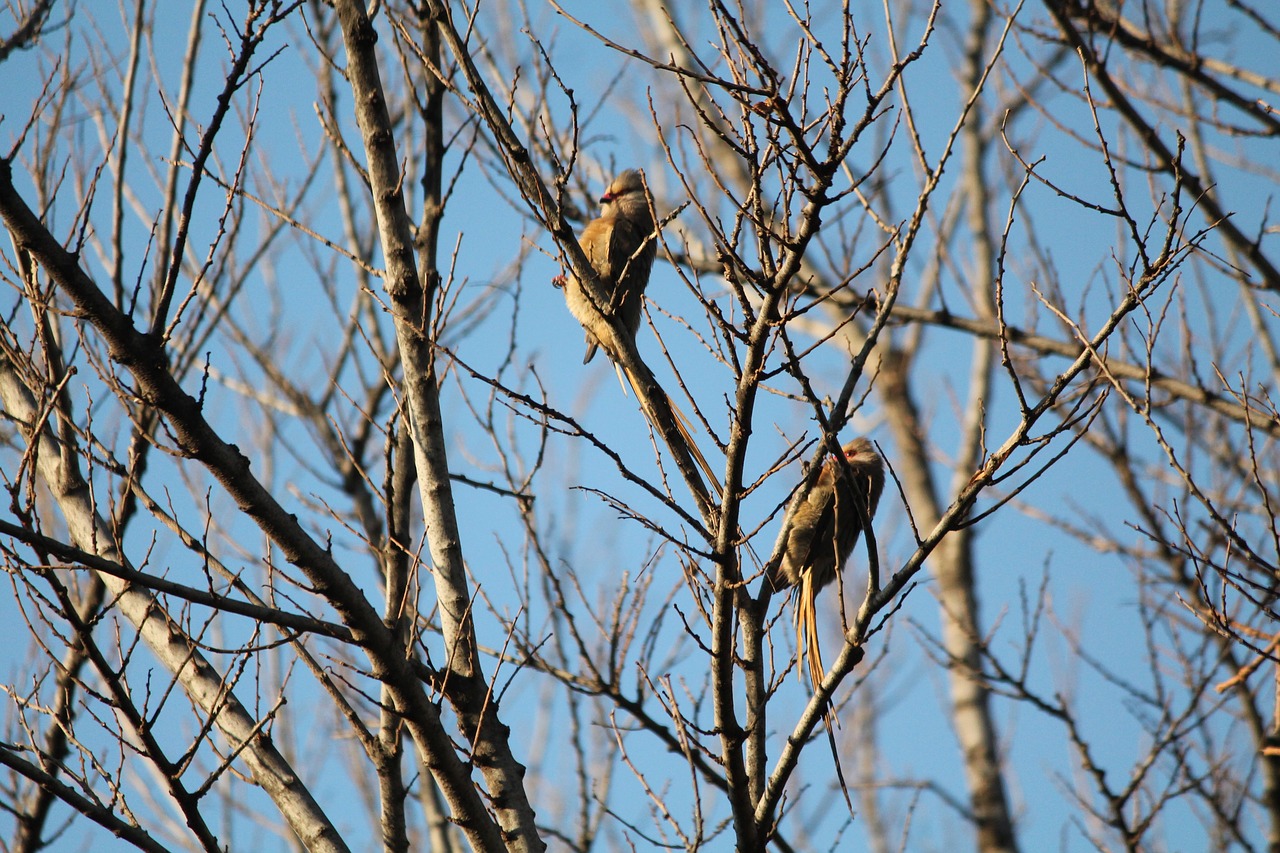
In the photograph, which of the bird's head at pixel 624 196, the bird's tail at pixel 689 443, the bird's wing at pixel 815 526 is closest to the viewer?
the bird's tail at pixel 689 443

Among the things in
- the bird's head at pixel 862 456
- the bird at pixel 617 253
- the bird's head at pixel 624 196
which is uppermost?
the bird's head at pixel 624 196

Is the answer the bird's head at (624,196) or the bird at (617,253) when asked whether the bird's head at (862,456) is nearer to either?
→ the bird at (617,253)

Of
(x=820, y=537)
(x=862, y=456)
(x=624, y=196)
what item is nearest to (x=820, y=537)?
(x=820, y=537)

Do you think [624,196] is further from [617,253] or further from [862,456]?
[862,456]

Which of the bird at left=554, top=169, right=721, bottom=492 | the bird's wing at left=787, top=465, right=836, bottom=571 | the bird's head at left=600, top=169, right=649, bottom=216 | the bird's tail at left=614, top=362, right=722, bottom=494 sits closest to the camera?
the bird's tail at left=614, top=362, right=722, bottom=494

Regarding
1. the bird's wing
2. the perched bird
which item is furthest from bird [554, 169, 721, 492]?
the bird's wing

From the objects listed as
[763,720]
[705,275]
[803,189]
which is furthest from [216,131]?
[705,275]

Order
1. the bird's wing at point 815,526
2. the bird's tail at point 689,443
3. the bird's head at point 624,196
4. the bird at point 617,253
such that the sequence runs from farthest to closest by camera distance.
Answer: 1. the bird's head at point 624,196
2. the bird at point 617,253
3. the bird's wing at point 815,526
4. the bird's tail at point 689,443

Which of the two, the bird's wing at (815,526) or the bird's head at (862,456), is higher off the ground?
the bird's head at (862,456)

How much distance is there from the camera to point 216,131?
232 cm

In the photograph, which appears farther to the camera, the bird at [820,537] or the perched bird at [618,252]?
the perched bird at [618,252]

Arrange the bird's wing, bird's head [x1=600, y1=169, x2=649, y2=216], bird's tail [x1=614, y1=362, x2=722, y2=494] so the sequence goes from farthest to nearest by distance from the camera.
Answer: bird's head [x1=600, y1=169, x2=649, y2=216], the bird's wing, bird's tail [x1=614, y1=362, x2=722, y2=494]

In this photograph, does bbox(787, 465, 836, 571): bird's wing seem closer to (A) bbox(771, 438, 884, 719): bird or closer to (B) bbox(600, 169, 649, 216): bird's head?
(A) bbox(771, 438, 884, 719): bird

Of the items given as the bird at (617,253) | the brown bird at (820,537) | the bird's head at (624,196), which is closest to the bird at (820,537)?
the brown bird at (820,537)
